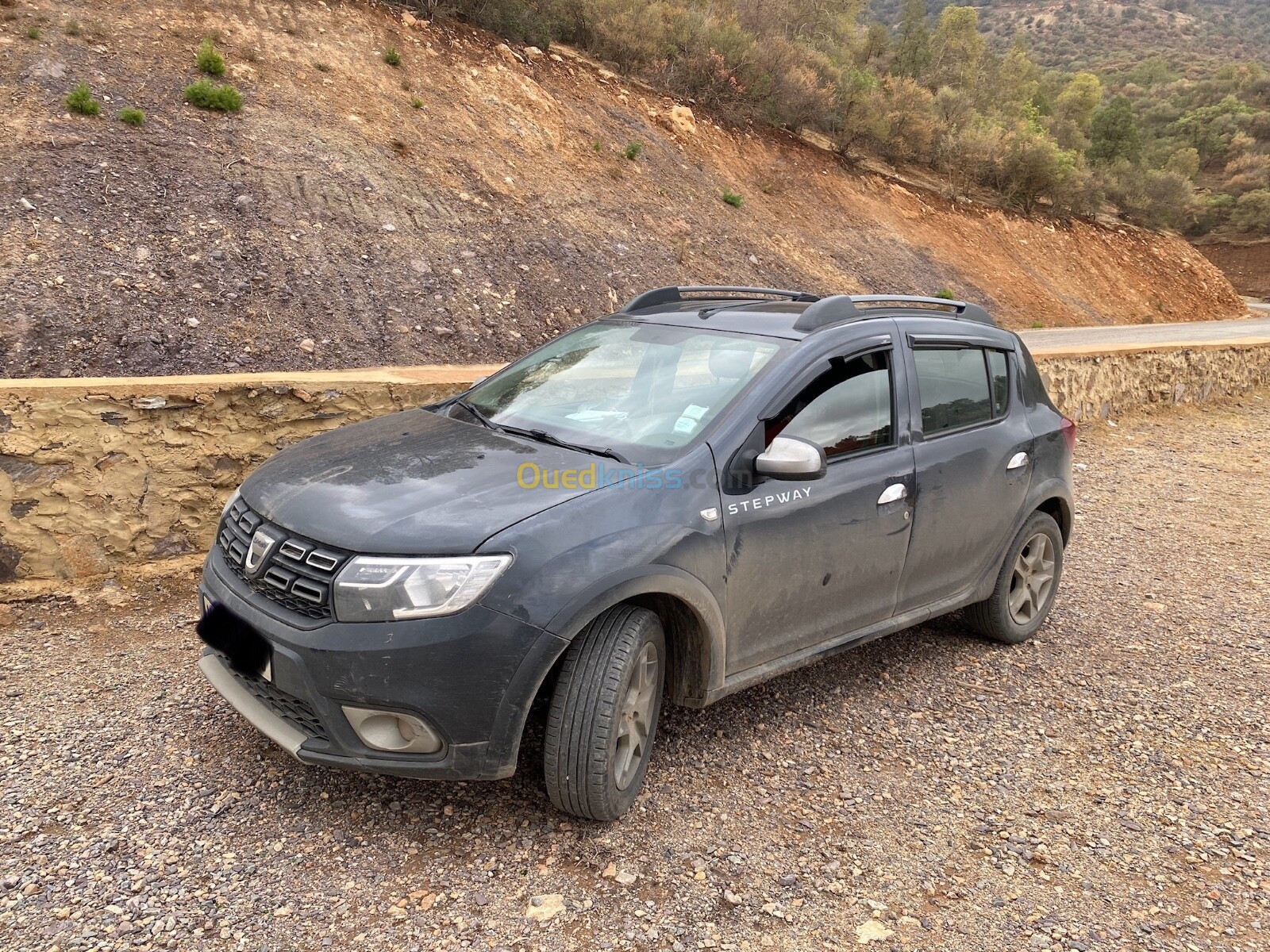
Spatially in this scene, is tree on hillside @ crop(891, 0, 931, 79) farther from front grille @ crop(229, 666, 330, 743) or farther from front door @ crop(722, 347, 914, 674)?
front grille @ crop(229, 666, 330, 743)

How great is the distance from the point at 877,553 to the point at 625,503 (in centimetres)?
130

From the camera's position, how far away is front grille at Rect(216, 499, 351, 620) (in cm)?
280

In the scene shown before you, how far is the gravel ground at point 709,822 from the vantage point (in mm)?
2689

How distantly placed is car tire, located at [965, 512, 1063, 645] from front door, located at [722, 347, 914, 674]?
0.98m

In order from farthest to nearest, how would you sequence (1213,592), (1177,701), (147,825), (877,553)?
1. (1213,592)
2. (1177,701)
3. (877,553)
4. (147,825)

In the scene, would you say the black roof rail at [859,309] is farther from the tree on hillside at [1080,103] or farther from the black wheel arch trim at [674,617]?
the tree on hillside at [1080,103]

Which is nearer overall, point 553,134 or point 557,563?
point 557,563

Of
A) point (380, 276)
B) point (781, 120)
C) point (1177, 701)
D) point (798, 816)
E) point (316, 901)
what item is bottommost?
point (380, 276)

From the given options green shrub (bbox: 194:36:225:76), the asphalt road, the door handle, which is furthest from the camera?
the asphalt road

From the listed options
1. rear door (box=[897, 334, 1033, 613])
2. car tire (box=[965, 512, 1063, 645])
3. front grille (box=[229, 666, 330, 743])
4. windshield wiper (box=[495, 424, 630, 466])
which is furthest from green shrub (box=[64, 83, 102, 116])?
car tire (box=[965, 512, 1063, 645])

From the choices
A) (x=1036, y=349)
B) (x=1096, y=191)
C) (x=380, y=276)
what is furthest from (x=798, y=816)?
(x=1096, y=191)

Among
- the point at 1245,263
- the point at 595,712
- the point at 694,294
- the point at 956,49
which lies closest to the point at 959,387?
the point at 694,294

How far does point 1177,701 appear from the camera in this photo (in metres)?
4.33

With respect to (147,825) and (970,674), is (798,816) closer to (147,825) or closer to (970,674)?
(970,674)
